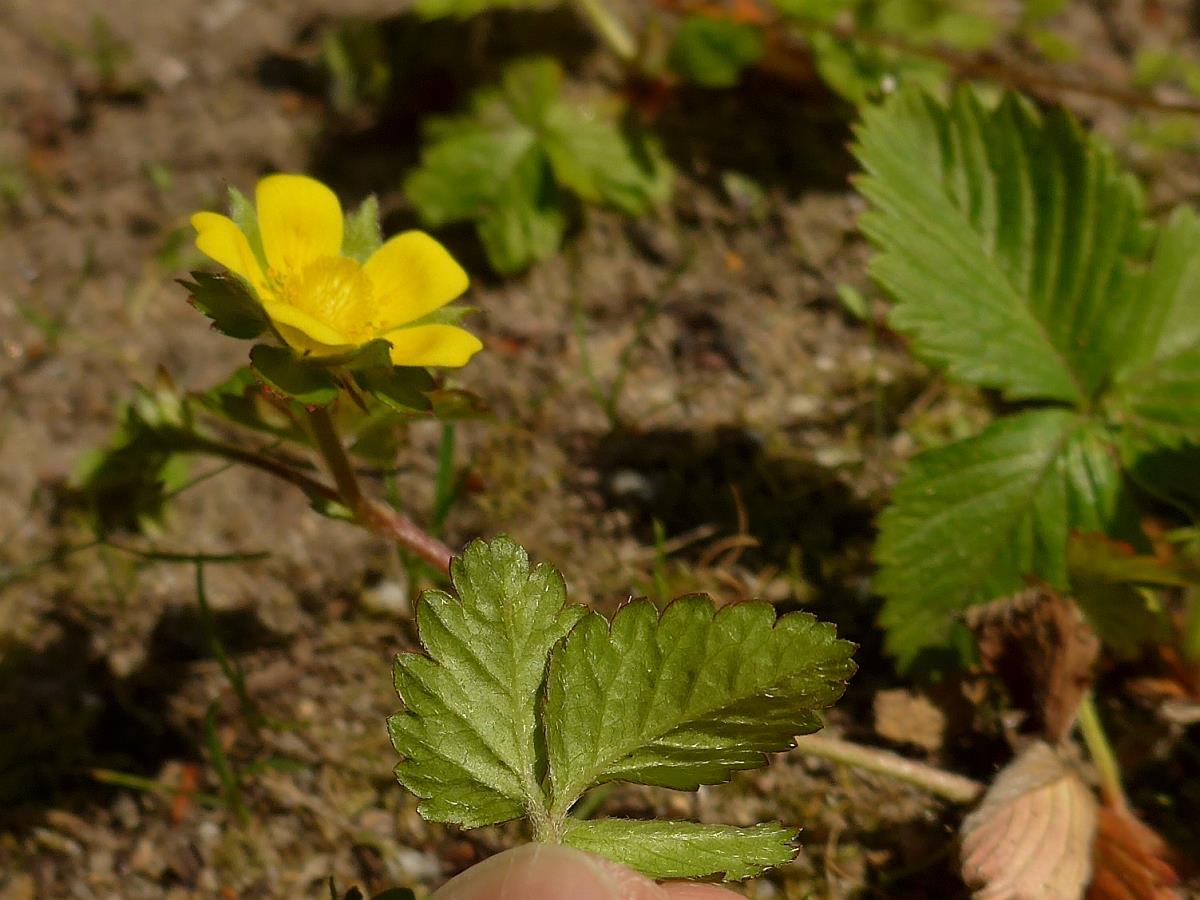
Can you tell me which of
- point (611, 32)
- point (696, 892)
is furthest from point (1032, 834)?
point (611, 32)

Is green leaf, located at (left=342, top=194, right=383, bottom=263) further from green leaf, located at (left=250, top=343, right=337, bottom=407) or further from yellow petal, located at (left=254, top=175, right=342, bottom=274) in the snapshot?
green leaf, located at (left=250, top=343, right=337, bottom=407)

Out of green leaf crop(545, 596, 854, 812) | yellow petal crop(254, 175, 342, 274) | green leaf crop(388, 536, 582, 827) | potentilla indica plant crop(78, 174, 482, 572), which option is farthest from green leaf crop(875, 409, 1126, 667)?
yellow petal crop(254, 175, 342, 274)

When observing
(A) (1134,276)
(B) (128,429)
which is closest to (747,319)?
(A) (1134,276)

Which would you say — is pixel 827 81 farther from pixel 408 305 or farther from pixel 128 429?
pixel 128 429

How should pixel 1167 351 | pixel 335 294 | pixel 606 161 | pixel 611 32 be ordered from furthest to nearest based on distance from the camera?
1. pixel 611 32
2. pixel 606 161
3. pixel 1167 351
4. pixel 335 294

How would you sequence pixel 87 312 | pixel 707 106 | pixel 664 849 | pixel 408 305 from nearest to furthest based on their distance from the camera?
pixel 664 849
pixel 408 305
pixel 87 312
pixel 707 106

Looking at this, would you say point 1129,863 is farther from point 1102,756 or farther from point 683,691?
point 683,691
